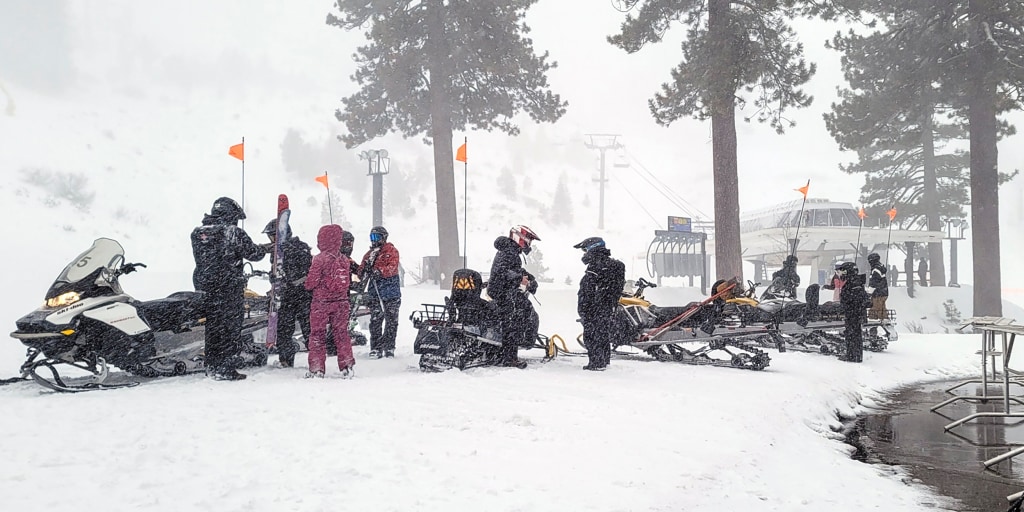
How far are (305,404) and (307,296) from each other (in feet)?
9.42

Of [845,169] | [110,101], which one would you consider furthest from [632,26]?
[110,101]

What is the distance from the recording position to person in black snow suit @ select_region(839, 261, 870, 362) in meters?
10.2

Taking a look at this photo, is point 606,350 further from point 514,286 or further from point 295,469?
point 295,469

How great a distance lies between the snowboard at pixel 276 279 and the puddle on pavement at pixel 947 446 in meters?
6.20

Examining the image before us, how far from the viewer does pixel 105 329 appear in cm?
616

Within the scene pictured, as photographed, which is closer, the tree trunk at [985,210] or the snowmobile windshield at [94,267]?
the snowmobile windshield at [94,267]

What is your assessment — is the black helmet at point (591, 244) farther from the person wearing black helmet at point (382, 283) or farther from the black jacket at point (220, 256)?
the black jacket at point (220, 256)

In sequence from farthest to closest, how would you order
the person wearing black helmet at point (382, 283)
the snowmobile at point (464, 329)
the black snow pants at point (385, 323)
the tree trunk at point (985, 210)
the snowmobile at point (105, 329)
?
the tree trunk at point (985, 210) < the black snow pants at point (385, 323) < the person wearing black helmet at point (382, 283) < the snowmobile at point (464, 329) < the snowmobile at point (105, 329)

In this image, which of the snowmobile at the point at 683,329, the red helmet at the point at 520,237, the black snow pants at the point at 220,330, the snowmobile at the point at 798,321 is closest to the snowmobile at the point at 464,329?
the red helmet at the point at 520,237

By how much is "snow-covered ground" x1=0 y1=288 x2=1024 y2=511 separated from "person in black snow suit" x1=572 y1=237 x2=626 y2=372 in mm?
1211

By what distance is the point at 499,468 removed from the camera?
155 inches

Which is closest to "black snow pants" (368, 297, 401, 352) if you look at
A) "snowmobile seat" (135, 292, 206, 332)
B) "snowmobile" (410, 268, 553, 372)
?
"snowmobile" (410, 268, 553, 372)

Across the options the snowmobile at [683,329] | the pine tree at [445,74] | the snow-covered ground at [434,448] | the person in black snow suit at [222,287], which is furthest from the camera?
the pine tree at [445,74]

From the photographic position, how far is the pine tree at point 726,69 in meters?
15.4
